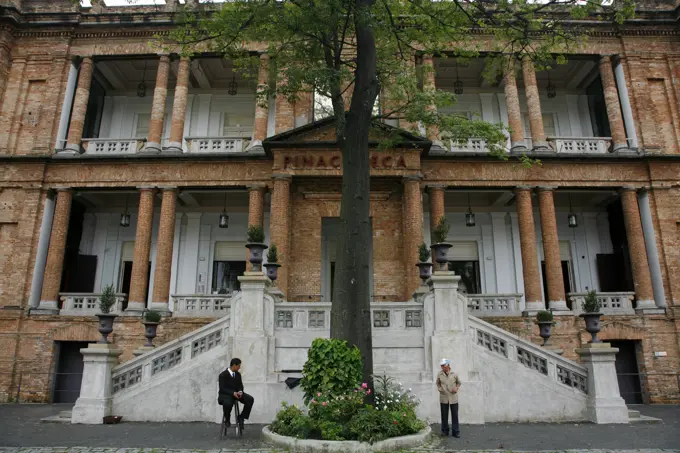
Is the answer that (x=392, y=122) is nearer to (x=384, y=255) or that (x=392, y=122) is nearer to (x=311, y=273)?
(x=384, y=255)

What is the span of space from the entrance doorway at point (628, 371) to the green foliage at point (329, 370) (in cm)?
1227

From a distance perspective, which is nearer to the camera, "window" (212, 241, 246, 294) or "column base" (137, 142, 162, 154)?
"column base" (137, 142, 162, 154)

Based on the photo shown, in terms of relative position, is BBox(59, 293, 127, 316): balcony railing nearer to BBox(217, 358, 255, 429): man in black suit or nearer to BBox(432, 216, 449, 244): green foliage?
BBox(217, 358, 255, 429): man in black suit

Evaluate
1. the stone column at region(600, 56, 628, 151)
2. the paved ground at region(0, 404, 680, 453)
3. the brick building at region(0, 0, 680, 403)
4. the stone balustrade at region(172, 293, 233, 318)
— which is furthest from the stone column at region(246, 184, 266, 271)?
the stone column at region(600, 56, 628, 151)

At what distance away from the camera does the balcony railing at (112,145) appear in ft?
58.2

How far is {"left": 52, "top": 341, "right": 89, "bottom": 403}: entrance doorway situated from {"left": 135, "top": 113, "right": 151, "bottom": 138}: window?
9.32 metres

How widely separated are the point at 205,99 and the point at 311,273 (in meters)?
10.1

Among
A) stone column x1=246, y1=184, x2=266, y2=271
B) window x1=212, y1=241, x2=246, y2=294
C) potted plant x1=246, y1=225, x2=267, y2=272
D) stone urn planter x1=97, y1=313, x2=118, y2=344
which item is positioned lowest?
stone urn planter x1=97, y1=313, x2=118, y2=344

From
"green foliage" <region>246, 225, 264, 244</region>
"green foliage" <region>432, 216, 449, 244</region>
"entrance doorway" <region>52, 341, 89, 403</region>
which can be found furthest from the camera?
"entrance doorway" <region>52, 341, 89, 403</region>

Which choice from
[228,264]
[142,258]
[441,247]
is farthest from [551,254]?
[142,258]

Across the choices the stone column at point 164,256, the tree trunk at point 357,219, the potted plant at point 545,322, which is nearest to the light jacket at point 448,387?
the tree trunk at point 357,219

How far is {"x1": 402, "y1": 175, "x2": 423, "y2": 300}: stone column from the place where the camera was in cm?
1525

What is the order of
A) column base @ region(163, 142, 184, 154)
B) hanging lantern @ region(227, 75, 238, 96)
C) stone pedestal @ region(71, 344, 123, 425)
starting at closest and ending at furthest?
1. stone pedestal @ region(71, 344, 123, 425)
2. column base @ region(163, 142, 184, 154)
3. hanging lantern @ region(227, 75, 238, 96)

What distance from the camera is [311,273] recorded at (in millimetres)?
15883
